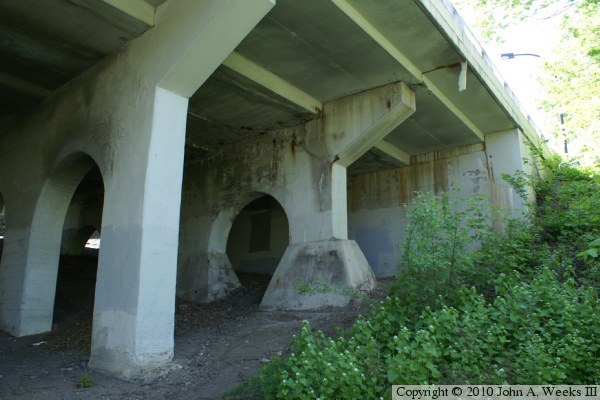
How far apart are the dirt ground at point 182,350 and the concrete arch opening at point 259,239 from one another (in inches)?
145

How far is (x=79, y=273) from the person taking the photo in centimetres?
1122

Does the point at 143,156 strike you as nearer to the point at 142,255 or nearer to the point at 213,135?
the point at 142,255

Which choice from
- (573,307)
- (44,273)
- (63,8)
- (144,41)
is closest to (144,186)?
(144,41)

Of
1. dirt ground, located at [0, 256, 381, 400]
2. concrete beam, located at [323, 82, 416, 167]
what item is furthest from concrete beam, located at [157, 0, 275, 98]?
concrete beam, located at [323, 82, 416, 167]

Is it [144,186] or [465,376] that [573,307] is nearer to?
[465,376]

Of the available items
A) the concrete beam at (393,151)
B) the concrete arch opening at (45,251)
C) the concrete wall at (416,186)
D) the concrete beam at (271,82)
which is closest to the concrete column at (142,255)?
the concrete beam at (271,82)

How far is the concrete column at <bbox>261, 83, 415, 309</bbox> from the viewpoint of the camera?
8.12 meters

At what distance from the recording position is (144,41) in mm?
6148

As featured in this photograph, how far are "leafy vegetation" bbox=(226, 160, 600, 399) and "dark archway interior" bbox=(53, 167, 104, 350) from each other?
13.2 ft

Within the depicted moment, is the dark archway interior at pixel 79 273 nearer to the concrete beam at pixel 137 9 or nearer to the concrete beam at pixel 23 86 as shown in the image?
the concrete beam at pixel 23 86

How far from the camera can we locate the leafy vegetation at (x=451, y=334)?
3.55 metres

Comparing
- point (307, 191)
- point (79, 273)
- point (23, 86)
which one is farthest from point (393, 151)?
point (79, 273)

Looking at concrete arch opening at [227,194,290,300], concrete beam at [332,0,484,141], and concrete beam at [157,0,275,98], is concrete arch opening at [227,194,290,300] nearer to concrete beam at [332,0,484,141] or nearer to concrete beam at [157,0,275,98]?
concrete beam at [332,0,484,141]

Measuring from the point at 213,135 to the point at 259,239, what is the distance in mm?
4687
